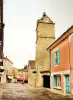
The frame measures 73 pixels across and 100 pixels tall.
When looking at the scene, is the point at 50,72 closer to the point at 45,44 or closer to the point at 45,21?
the point at 45,44

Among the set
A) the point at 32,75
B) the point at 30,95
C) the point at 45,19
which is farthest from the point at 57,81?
the point at 45,19


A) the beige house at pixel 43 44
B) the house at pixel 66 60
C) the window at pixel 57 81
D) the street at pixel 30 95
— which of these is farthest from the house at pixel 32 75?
the street at pixel 30 95

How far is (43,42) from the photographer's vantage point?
3116 centimetres

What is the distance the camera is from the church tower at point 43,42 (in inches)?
1208

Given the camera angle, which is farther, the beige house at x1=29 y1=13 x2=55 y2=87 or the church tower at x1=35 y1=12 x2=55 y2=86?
the church tower at x1=35 y1=12 x2=55 y2=86

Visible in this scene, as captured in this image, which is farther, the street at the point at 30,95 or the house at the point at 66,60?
the house at the point at 66,60

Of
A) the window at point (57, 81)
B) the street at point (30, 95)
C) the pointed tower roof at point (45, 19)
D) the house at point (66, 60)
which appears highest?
the pointed tower roof at point (45, 19)

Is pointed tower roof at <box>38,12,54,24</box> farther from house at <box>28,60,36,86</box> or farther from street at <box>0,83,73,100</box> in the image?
street at <box>0,83,73,100</box>

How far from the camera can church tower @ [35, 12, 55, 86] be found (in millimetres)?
30672

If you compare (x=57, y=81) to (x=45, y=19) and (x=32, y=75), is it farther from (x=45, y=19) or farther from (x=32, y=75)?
(x=45, y=19)

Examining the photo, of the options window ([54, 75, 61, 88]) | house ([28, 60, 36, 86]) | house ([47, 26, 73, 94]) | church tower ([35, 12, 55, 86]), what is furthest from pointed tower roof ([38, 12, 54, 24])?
window ([54, 75, 61, 88])

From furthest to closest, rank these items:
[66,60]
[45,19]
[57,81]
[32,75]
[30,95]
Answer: [32,75], [45,19], [57,81], [66,60], [30,95]

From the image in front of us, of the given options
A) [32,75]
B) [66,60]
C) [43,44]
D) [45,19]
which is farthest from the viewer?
[32,75]

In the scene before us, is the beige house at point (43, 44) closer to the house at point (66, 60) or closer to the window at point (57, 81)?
the window at point (57, 81)
